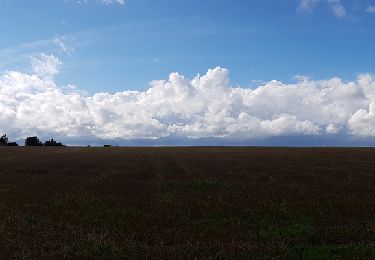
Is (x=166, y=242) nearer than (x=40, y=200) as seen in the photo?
Yes

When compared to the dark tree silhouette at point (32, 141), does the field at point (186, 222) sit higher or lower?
lower

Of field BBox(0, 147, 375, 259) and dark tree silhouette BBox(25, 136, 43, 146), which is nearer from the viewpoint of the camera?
field BBox(0, 147, 375, 259)

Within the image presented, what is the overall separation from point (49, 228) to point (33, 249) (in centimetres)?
259

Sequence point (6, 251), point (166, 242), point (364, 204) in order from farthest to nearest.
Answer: point (364, 204), point (166, 242), point (6, 251)

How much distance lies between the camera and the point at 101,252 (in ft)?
36.4

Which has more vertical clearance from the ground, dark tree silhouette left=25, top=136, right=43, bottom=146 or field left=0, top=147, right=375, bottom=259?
dark tree silhouette left=25, top=136, right=43, bottom=146

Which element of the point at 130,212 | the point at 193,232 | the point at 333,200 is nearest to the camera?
the point at 193,232

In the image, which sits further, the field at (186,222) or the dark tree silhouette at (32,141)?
the dark tree silhouette at (32,141)

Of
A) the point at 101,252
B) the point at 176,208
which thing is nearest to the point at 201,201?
the point at 176,208

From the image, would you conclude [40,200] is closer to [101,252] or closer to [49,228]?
[49,228]

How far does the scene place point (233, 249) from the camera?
1136 cm

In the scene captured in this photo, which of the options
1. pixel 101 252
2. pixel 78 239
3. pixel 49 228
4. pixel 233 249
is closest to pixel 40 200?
pixel 49 228

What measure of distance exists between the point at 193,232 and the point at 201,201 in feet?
20.9

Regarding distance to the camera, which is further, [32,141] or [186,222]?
[32,141]
